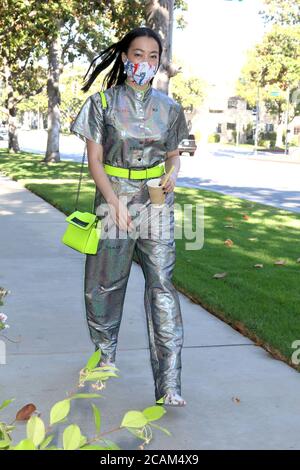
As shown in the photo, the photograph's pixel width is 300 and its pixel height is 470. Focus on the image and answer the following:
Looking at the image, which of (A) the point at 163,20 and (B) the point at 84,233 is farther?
(A) the point at 163,20

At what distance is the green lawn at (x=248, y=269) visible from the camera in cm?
541

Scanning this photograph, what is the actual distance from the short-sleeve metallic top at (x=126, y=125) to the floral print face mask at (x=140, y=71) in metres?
0.06

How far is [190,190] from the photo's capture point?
1744cm

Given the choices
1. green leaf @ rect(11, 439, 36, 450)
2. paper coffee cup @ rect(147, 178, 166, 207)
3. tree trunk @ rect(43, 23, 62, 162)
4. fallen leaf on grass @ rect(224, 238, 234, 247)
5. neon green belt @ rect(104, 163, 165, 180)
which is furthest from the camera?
tree trunk @ rect(43, 23, 62, 162)

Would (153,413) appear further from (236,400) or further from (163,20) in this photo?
(163,20)

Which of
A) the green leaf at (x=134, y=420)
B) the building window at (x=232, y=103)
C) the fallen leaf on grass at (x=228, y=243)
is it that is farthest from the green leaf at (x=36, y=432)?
the building window at (x=232, y=103)

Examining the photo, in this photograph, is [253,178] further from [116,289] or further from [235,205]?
[116,289]

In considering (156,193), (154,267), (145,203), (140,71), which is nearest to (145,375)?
(154,267)

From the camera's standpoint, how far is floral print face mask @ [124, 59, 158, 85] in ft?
12.6

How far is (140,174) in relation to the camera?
389 centimetres

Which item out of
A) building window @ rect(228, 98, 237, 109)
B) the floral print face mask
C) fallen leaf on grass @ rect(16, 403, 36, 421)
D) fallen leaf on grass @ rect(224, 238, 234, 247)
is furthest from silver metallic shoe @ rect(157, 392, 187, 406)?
building window @ rect(228, 98, 237, 109)

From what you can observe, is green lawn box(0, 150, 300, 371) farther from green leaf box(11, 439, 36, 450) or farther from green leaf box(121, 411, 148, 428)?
green leaf box(11, 439, 36, 450)

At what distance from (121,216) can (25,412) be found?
1118mm

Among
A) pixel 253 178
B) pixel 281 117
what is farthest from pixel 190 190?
pixel 281 117
